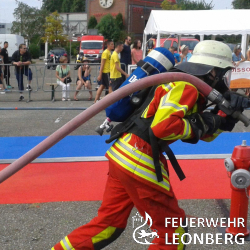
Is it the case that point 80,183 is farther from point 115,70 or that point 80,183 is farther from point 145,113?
point 115,70

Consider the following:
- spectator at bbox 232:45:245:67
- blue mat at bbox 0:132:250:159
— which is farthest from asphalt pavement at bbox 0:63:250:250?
spectator at bbox 232:45:245:67

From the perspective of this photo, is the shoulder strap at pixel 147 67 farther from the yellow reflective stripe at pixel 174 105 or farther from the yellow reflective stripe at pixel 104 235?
the yellow reflective stripe at pixel 104 235

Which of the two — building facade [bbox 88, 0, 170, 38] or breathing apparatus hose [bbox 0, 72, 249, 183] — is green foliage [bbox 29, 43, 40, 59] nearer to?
building facade [bbox 88, 0, 170, 38]

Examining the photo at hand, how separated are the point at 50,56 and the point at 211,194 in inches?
1240

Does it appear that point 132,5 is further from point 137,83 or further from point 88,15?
point 137,83

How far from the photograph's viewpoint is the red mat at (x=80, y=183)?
4566mm

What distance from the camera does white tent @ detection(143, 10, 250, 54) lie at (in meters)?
14.1

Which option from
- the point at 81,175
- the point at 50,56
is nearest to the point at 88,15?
the point at 50,56

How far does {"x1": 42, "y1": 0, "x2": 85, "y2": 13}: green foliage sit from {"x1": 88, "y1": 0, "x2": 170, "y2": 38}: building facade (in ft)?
77.0

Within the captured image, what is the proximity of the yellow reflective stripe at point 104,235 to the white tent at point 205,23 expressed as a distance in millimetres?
12340

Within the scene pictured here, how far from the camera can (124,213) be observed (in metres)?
2.74

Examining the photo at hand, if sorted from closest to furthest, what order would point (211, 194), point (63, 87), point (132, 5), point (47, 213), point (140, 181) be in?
point (140, 181)
point (47, 213)
point (211, 194)
point (63, 87)
point (132, 5)

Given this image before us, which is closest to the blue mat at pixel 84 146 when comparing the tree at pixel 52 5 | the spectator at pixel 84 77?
the spectator at pixel 84 77

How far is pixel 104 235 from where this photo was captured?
273 centimetres
